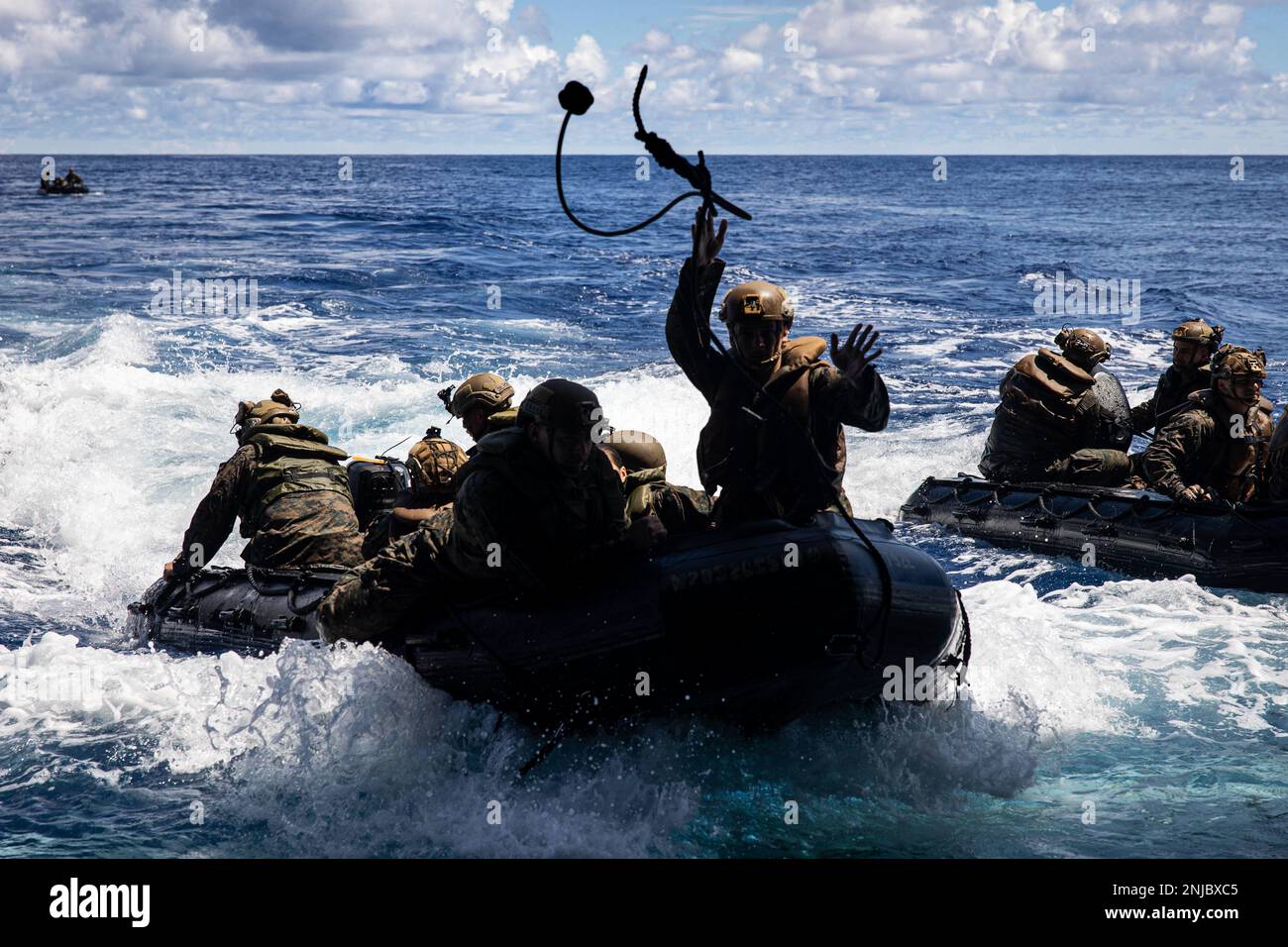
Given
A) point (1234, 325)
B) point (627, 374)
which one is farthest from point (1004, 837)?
point (1234, 325)

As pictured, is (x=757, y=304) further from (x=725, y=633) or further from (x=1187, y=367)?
(x=1187, y=367)

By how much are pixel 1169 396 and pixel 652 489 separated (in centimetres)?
569

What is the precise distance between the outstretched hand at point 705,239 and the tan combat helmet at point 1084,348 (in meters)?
5.52

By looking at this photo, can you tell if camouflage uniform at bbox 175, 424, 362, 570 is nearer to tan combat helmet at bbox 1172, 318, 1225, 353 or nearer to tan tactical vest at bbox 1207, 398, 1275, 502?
tan tactical vest at bbox 1207, 398, 1275, 502

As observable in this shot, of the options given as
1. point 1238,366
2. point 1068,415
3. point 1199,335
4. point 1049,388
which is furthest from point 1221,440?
point 1049,388

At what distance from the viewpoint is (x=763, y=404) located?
520 cm

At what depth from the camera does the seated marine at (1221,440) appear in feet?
29.1

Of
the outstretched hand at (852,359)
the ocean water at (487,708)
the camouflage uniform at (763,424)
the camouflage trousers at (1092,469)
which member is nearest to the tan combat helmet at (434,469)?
the ocean water at (487,708)

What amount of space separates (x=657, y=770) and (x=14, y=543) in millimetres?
7176

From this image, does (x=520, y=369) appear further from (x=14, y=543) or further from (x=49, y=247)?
(x=49, y=247)

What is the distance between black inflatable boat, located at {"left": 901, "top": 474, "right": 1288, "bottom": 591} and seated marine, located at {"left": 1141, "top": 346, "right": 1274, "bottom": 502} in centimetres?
24

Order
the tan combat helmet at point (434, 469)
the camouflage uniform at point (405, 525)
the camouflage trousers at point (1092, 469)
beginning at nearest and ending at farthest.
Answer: the camouflage uniform at point (405, 525)
the tan combat helmet at point (434, 469)
the camouflage trousers at point (1092, 469)

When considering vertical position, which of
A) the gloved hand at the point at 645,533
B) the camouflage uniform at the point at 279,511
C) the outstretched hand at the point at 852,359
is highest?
the outstretched hand at the point at 852,359

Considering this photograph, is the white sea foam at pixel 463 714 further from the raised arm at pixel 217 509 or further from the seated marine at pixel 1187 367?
the seated marine at pixel 1187 367
